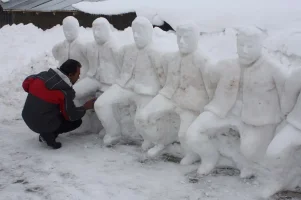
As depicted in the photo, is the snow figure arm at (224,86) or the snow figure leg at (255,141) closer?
the snow figure leg at (255,141)

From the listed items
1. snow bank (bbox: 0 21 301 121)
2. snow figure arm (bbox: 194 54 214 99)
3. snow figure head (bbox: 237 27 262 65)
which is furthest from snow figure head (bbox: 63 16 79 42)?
snow figure head (bbox: 237 27 262 65)

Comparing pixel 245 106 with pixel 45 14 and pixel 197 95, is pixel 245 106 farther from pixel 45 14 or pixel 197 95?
pixel 45 14

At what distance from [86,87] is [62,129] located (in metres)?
0.67

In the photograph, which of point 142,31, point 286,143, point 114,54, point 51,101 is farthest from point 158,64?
point 286,143

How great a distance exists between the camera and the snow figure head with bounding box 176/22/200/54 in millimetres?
4646

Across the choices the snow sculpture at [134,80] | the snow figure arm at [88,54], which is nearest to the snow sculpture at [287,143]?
the snow sculpture at [134,80]

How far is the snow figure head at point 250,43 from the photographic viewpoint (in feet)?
13.6

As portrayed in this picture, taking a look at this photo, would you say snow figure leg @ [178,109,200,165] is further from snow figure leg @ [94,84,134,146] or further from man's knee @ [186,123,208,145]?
snow figure leg @ [94,84,134,146]

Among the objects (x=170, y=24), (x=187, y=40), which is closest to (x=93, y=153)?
(x=187, y=40)

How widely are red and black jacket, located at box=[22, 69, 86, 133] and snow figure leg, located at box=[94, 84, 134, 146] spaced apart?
264mm

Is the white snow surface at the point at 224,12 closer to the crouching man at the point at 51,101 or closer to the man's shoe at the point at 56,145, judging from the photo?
the crouching man at the point at 51,101

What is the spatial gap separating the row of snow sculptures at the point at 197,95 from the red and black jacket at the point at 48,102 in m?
0.39

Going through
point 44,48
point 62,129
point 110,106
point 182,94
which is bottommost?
point 62,129

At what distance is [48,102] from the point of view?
5.43m
